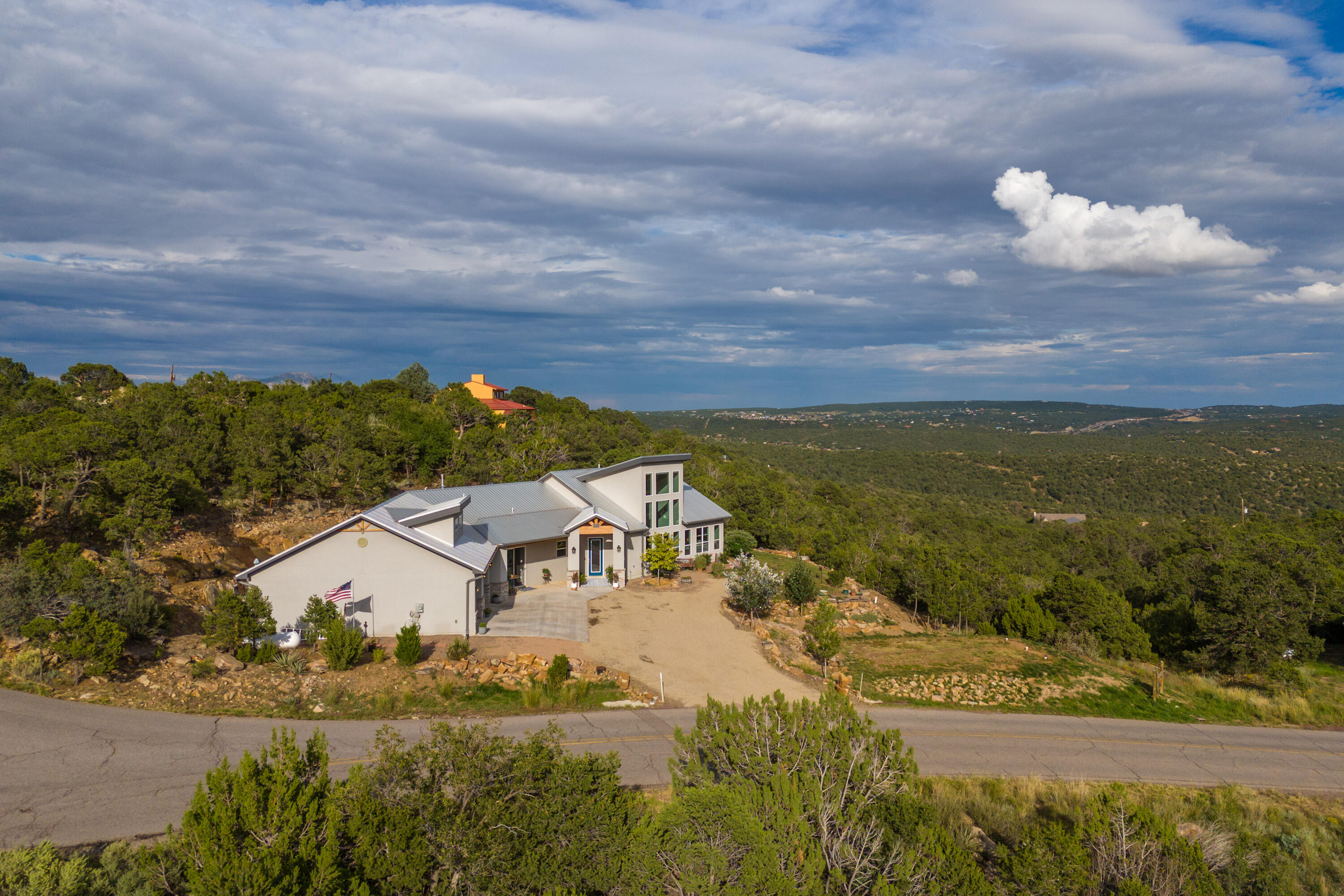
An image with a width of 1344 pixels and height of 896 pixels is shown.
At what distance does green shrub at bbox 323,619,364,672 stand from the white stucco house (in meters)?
2.97

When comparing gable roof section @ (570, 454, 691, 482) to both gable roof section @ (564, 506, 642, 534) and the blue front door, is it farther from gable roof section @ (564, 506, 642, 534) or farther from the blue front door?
the blue front door

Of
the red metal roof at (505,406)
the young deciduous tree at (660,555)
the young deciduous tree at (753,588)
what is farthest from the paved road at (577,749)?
the red metal roof at (505,406)

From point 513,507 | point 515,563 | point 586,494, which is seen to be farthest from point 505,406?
point 515,563

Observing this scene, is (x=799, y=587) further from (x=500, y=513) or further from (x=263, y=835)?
(x=263, y=835)

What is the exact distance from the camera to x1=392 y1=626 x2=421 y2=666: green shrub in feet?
61.5

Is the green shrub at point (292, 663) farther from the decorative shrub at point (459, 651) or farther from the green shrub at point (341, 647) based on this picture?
the decorative shrub at point (459, 651)

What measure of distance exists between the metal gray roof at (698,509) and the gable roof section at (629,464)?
6.16ft

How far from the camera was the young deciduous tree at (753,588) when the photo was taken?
2641 centimetres

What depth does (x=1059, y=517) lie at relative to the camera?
8138 cm

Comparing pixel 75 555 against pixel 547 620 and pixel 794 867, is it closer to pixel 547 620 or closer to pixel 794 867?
pixel 547 620

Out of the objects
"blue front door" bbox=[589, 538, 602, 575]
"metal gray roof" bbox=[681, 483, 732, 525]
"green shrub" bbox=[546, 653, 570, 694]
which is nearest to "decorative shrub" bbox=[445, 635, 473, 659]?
"green shrub" bbox=[546, 653, 570, 694]

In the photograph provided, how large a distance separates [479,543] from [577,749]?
13347 millimetres

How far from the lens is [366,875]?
7559 mm

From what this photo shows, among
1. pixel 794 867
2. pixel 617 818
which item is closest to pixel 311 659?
pixel 617 818
